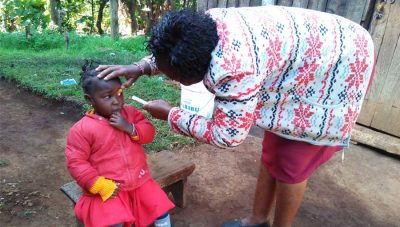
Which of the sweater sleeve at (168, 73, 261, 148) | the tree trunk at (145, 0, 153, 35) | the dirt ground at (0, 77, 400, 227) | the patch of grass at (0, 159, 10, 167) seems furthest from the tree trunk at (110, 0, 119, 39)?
the sweater sleeve at (168, 73, 261, 148)

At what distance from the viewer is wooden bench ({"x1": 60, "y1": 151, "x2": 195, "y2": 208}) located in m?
1.92

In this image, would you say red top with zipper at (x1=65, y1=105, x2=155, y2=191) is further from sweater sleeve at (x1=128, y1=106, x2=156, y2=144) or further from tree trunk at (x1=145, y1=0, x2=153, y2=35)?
tree trunk at (x1=145, y1=0, x2=153, y2=35)

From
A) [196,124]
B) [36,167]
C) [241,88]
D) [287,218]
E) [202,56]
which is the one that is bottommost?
[36,167]

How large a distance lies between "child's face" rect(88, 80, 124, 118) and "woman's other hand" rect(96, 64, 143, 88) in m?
0.03

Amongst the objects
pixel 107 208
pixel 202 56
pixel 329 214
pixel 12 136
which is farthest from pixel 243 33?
pixel 12 136

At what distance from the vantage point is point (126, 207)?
1723mm

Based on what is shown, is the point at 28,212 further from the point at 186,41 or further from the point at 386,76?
the point at 386,76

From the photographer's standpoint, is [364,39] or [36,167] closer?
[364,39]

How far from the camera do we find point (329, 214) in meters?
2.50

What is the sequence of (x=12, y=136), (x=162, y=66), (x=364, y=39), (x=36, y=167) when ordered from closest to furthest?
(x=162, y=66) < (x=364, y=39) < (x=36, y=167) < (x=12, y=136)

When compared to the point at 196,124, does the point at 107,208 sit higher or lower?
lower

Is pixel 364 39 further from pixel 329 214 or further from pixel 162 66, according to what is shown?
pixel 329 214

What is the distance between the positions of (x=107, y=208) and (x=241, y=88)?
877 millimetres

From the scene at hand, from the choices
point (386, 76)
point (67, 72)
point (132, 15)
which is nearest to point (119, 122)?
point (386, 76)
